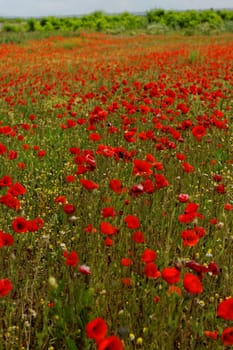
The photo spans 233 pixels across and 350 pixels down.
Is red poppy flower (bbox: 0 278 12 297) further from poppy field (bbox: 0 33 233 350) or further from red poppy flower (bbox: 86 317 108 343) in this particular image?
red poppy flower (bbox: 86 317 108 343)

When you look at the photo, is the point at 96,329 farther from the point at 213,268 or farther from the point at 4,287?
the point at 213,268

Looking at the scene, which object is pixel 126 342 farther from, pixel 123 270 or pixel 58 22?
pixel 58 22

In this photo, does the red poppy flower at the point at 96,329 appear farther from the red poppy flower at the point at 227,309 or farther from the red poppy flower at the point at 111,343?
the red poppy flower at the point at 227,309

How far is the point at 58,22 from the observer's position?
44.8 meters

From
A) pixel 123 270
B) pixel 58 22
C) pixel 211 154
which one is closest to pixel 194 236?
pixel 123 270

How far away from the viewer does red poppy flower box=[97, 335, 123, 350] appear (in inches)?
57.6

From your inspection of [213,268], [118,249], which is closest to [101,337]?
[213,268]

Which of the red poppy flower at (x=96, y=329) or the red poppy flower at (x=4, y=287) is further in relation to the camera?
the red poppy flower at (x=4, y=287)

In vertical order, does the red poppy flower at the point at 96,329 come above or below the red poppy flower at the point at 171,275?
below

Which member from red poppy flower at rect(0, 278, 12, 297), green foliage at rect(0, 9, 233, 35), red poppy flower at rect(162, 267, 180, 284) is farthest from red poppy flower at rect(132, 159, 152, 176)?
green foliage at rect(0, 9, 233, 35)

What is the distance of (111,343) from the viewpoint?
152cm

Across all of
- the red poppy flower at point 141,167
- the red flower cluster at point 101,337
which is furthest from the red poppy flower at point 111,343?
the red poppy flower at point 141,167

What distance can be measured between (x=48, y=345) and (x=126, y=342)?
0.50 m

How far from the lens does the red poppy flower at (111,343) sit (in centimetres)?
146
